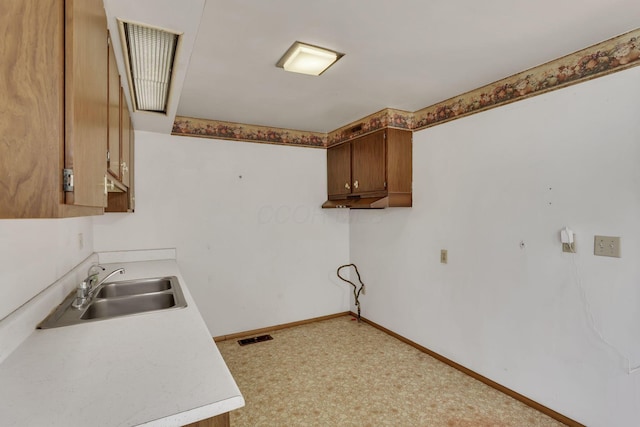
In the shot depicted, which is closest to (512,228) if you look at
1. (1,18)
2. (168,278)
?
(168,278)

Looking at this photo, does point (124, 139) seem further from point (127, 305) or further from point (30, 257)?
point (127, 305)

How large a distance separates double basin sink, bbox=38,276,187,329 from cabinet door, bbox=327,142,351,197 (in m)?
2.18

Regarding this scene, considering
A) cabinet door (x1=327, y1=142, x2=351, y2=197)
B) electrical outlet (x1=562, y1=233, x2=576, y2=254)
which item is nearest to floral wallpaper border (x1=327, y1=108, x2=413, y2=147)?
cabinet door (x1=327, y1=142, x2=351, y2=197)

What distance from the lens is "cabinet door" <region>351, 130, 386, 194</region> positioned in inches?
128

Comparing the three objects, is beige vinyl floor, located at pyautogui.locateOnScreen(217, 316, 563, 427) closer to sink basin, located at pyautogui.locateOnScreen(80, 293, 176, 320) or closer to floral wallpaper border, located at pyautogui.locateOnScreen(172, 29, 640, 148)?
sink basin, located at pyautogui.locateOnScreen(80, 293, 176, 320)

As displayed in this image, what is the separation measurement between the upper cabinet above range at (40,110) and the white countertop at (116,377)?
556mm

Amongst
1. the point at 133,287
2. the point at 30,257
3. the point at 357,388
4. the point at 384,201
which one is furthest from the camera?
the point at 384,201

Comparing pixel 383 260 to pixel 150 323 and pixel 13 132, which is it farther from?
pixel 13 132

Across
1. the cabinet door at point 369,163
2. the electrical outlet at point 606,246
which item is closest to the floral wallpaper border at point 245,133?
the cabinet door at point 369,163

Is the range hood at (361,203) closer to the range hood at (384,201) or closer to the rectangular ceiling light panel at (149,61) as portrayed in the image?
the range hood at (384,201)

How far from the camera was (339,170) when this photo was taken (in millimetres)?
3953

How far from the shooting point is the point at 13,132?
2.20 feet

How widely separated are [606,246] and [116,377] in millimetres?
2605

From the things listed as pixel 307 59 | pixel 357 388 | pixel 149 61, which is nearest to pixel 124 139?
pixel 149 61
